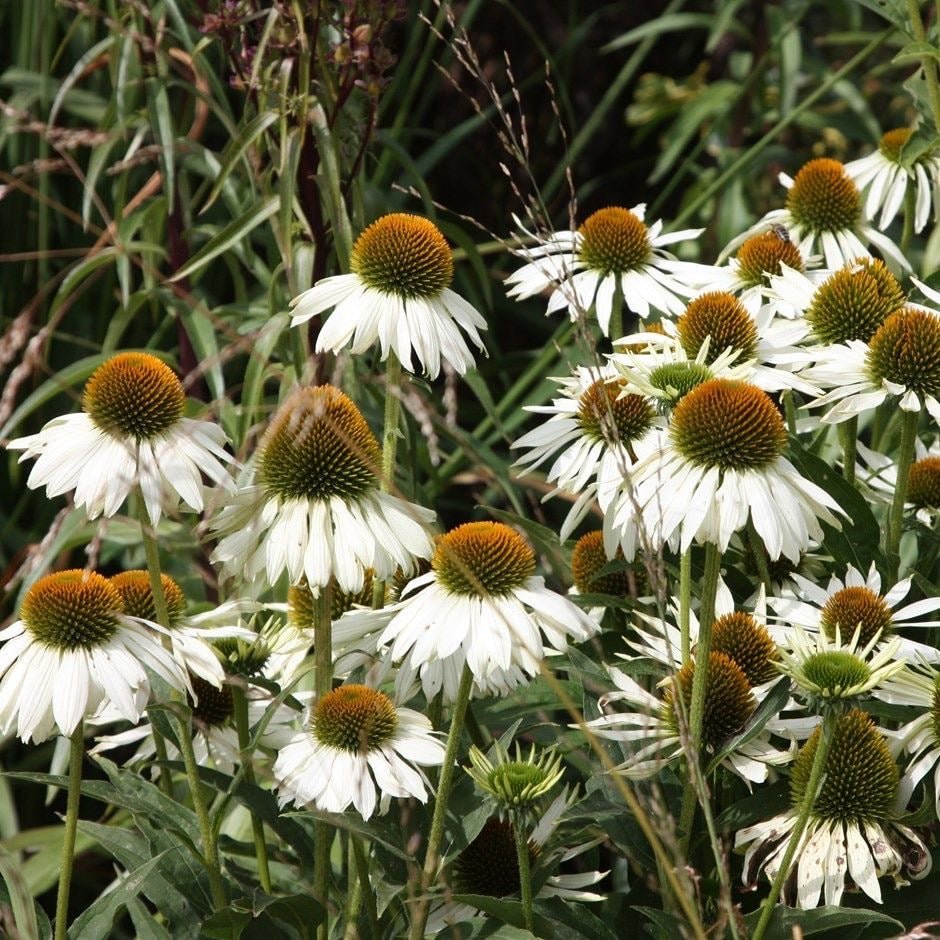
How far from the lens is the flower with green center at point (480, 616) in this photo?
0.89 metres

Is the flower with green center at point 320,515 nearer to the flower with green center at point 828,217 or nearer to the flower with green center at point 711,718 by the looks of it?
the flower with green center at point 711,718

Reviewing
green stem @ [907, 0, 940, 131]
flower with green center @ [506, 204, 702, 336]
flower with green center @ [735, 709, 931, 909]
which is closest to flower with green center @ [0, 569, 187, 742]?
flower with green center @ [735, 709, 931, 909]

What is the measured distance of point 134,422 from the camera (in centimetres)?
96

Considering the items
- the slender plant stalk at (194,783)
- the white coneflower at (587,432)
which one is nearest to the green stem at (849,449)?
the white coneflower at (587,432)

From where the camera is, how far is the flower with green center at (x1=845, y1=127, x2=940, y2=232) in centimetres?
154

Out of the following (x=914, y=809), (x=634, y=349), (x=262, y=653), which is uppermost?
(x=634, y=349)

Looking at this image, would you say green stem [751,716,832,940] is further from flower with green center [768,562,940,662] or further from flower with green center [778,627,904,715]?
flower with green center [768,562,940,662]

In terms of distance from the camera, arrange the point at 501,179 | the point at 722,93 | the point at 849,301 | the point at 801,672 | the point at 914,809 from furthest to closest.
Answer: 1. the point at 501,179
2. the point at 722,93
3. the point at 849,301
4. the point at 914,809
5. the point at 801,672

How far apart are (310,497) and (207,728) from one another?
10.9 inches

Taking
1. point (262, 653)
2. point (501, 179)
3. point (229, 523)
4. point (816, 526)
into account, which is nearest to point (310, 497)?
point (229, 523)

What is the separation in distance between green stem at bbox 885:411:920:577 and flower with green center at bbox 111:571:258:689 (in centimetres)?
55

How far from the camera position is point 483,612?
0.92 meters

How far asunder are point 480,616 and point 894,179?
3.06 feet

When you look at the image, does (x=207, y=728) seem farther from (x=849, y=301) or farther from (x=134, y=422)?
(x=849, y=301)
